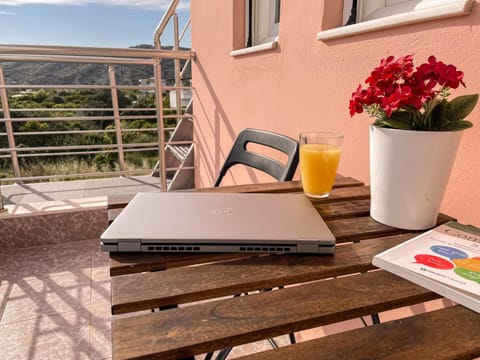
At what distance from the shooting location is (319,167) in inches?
28.3

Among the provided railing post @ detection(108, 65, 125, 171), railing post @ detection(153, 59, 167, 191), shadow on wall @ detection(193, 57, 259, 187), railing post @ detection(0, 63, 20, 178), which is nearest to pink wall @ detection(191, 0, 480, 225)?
shadow on wall @ detection(193, 57, 259, 187)

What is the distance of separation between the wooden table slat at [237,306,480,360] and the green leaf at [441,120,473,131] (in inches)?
11.9

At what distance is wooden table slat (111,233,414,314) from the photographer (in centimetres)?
39

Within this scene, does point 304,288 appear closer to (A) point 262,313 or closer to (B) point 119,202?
(A) point 262,313

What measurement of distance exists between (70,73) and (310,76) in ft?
6.77

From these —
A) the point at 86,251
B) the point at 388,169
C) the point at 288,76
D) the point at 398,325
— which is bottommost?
the point at 86,251

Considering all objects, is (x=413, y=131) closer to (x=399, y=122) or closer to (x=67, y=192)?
(x=399, y=122)

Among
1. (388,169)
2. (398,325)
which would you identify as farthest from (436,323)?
(388,169)

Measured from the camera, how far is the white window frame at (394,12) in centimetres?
65

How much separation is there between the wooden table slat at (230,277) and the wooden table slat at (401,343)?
3.9 inches

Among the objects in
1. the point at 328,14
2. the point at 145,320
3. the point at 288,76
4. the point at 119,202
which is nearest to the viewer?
the point at 145,320

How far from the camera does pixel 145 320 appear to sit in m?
0.35

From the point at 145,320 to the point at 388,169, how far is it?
459 millimetres

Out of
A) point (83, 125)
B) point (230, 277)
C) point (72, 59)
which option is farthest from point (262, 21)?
point (83, 125)
